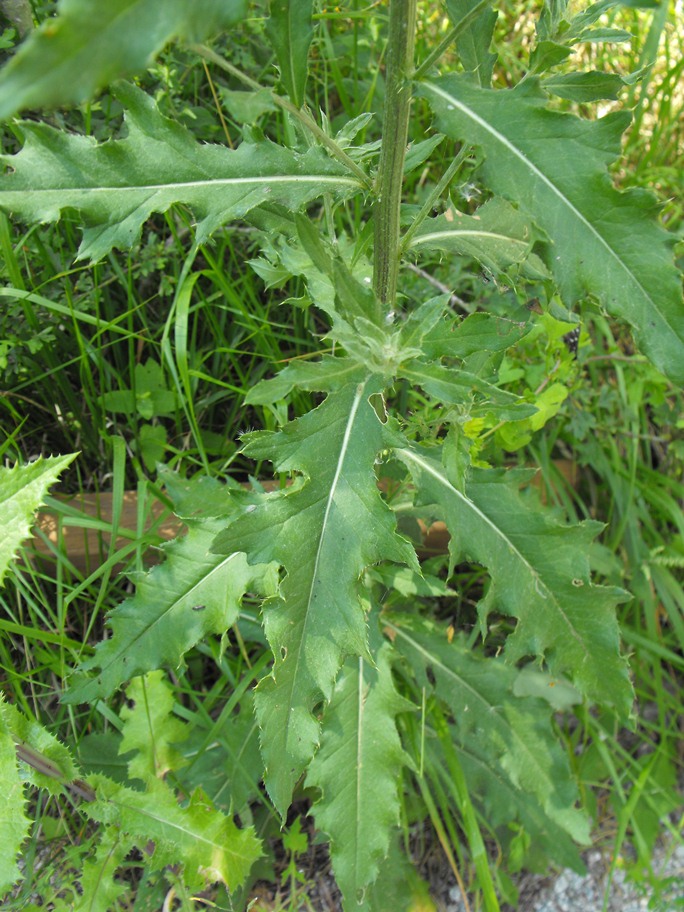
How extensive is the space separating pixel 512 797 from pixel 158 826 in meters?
1.05

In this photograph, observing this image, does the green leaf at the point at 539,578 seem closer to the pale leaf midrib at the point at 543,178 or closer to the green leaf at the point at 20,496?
the pale leaf midrib at the point at 543,178

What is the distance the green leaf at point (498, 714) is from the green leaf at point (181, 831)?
1.97 feet

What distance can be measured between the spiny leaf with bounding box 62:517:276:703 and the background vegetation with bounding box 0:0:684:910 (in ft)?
0.76

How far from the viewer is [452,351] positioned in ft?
4.64

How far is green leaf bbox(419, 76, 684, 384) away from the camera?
43.8 inches

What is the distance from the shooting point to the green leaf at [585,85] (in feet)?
3.96

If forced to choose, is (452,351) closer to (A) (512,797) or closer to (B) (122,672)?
(B) (122,672)

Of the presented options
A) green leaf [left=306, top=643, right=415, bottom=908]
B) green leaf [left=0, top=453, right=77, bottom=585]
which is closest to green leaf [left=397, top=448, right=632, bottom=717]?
green leaf [left=306, top=643, right=415, bottom=908]

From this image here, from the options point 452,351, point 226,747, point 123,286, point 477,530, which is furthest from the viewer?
point 123,286

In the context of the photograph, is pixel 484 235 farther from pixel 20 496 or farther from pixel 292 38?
pixel 20 496

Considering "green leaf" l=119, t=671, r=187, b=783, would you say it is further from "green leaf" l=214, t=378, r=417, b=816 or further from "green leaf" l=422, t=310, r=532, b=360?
"green leaf" l=422, t=310, r=532, b=360

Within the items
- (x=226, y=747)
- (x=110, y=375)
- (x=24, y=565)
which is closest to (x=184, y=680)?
(x=226, y=747)

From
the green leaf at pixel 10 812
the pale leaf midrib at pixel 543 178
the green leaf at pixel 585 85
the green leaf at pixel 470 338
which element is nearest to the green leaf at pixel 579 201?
the pale leaf midrib at pixel 543 178

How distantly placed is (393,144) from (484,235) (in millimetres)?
409
